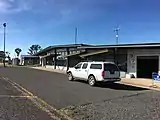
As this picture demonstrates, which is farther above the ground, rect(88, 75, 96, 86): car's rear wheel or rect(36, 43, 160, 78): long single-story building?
rect(36, 43, 160, 78): long single-story building

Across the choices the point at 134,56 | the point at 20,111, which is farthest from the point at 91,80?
the point at 20,111

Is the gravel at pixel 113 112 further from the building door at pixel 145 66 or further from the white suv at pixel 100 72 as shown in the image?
the building door at pixel 145 66

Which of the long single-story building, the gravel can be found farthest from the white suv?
the gravel

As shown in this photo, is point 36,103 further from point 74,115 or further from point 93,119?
point 93,119

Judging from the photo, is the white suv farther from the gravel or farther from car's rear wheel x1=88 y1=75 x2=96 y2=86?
the gravel

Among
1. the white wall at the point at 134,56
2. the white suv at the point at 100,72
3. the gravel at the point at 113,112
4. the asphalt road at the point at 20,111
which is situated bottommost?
the gravel at the point at 113,112

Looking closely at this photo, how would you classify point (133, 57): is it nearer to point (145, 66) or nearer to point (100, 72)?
point (145, 66)

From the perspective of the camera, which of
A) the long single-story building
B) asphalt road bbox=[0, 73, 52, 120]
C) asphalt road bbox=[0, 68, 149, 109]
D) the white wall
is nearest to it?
asphalt road bbox=[0, 73, 52, 120]

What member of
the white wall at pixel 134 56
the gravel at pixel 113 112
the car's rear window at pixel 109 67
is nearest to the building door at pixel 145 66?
the white wall at pixel 134 56

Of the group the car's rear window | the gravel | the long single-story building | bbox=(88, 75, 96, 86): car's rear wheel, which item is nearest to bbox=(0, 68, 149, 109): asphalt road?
bbox=(88, 75, 96, 86): car's rear wheel

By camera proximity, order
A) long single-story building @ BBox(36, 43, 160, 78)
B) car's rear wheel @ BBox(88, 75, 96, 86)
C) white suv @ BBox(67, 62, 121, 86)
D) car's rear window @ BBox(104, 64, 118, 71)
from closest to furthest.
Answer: white suv @ BBox(67, 62, 121, 86) → car's rear window @ BBox(104, 64, 118, 71) → car's rear wheel @ BBox(88, 75, 96, 86) → long single-story building @ BBox(36, 43, 160, 78)

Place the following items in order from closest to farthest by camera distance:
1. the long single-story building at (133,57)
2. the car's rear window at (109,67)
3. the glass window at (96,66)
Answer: the car's rear window at (109,67) → the glass window at (96,66) → the long single-story building at (133,57)

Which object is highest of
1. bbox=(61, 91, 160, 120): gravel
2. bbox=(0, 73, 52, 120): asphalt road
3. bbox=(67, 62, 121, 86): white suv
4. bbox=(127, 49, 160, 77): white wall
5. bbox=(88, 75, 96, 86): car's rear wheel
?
bbox=(127, 49, 160, 77): white wall

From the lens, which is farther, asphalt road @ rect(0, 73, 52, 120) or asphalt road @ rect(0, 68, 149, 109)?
asphalt road @ rect(0, 68, 149, 109)
